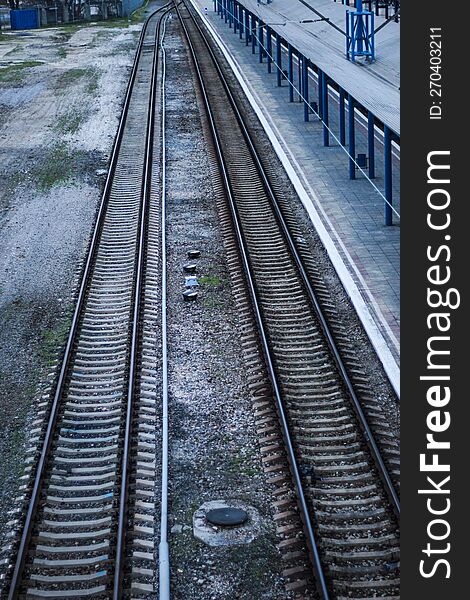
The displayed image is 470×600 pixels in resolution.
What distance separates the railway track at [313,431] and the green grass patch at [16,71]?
24285mm

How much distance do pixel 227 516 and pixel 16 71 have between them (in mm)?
36890

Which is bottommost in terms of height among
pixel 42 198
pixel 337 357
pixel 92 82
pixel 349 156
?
pixel 337 357

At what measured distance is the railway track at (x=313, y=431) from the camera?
9641 millimetres

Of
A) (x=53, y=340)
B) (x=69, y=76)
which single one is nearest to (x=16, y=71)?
(x=69, y=76)

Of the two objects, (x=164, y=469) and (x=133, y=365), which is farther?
(x=133, y=365)

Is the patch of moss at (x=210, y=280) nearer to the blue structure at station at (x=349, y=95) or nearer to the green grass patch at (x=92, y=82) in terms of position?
the blue structure at station at (x=349, y=95)

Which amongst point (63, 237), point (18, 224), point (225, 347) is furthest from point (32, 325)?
point (18, 224)

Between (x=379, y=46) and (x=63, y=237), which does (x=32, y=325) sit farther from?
(x=379, y=46)

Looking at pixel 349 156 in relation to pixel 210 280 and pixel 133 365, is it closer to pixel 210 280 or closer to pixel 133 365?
pixel 210 280

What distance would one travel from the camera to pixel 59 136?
2988cm

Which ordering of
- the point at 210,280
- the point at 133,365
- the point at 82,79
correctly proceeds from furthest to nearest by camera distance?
the point at 82,79 < the point at 210,280 < the point at 133,365

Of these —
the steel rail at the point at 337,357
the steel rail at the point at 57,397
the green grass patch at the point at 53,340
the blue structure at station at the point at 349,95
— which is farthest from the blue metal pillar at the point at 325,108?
the green grass patch at the point at 53,340

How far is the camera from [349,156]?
22.7 meters

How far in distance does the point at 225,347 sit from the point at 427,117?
6849 millimetres
